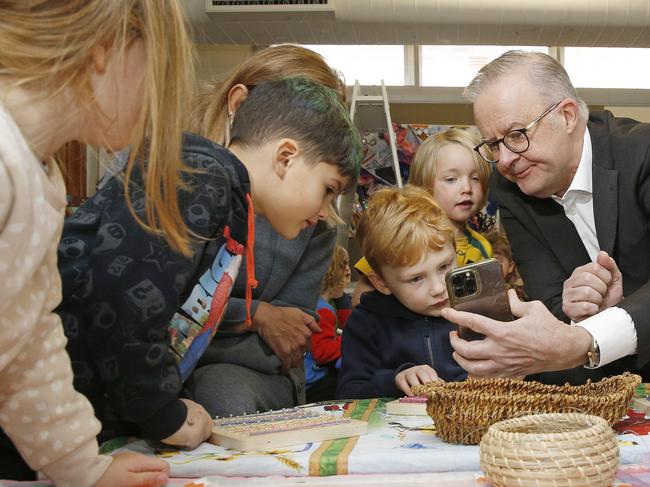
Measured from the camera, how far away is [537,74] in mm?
1989

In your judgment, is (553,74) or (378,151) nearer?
(553,74)

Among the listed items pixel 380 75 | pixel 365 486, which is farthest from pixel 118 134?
pixel 380 75

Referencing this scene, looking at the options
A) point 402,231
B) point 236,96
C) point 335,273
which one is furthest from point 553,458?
point 335,273

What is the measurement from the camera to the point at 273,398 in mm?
1794

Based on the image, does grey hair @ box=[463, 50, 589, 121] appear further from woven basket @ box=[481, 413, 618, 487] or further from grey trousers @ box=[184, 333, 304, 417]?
woven basket @ box=[481, 413, 618, 487]

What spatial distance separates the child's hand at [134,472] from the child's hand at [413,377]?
0.83 metres

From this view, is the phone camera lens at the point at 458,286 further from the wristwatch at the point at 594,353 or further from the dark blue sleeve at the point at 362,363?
the dark blue sleeve at the point at 362,363

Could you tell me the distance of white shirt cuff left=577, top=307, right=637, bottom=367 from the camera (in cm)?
150

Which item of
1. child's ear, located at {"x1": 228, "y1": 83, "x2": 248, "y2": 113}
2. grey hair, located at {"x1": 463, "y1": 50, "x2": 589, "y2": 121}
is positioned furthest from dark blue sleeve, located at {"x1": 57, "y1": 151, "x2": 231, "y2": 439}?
grey hair, located at {"x1": 463, "y1": 50, "x2": 589, "y2": 121}

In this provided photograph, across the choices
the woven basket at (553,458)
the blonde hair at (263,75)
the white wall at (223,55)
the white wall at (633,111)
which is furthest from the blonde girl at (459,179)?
the white wall at (633,111)

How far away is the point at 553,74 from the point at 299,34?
2601 mm

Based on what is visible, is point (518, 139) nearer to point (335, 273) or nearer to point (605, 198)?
point (605, 198)

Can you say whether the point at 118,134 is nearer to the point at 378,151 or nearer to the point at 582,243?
the point at 582,243

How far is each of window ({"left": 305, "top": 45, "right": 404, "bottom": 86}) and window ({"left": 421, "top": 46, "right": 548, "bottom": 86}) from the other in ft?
0.64
